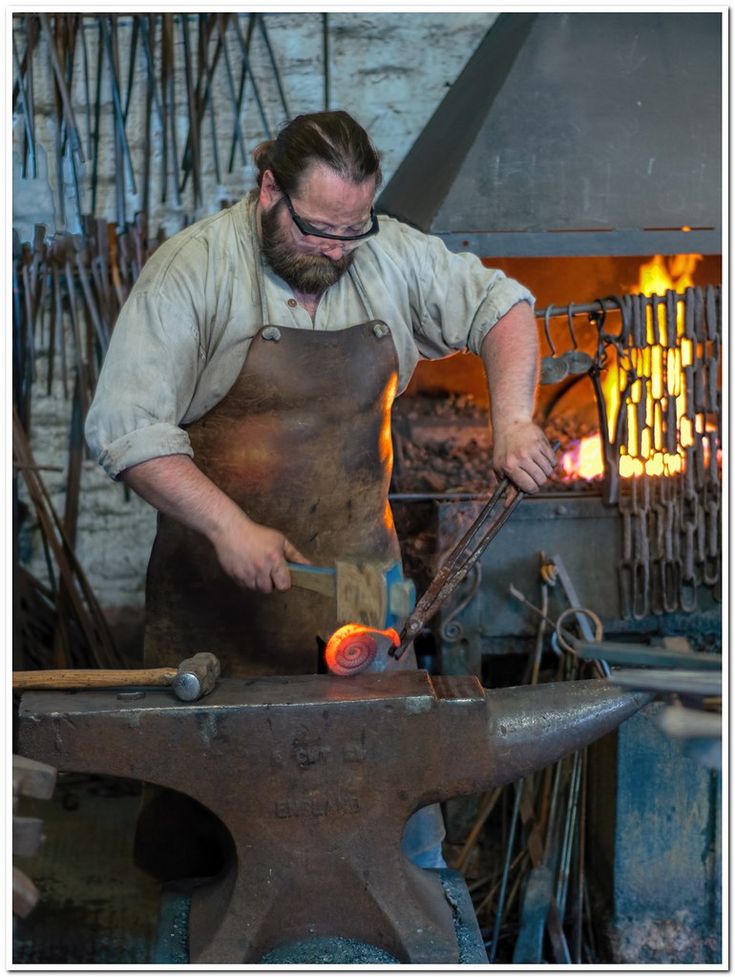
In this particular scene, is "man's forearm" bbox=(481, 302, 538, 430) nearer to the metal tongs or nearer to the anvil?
the metal tongs

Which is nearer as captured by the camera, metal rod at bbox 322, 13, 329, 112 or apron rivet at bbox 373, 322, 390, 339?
apron rivet at bbox 373, 322, 390, 339

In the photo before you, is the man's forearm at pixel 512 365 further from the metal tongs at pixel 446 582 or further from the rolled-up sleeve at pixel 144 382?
the rolled-up sleeve at pixel 144 382

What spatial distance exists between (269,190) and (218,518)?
0.66 meters

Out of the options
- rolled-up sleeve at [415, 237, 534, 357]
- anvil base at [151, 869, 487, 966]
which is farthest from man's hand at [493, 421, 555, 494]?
anvil base at [151, 869, 487, 966]

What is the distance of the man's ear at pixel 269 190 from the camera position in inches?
86.0

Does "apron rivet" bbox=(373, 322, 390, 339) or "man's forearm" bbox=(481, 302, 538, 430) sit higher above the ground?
"apron rivet" bbox=(373, 322, 390, 339)

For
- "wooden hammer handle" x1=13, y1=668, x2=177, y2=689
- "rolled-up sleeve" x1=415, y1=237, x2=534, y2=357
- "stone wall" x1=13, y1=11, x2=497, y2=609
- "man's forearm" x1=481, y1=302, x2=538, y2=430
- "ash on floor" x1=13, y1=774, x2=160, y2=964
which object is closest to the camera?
"wooden hammer handle" x1=13, y1=668, x2=177, y2=689

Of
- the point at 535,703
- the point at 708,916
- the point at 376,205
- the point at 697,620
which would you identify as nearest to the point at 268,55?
the point at 376,205

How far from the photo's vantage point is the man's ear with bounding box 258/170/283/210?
2.19 metres

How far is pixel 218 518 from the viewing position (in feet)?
6.74

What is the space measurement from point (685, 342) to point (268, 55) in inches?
70.0

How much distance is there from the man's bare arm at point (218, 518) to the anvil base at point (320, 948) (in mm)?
596

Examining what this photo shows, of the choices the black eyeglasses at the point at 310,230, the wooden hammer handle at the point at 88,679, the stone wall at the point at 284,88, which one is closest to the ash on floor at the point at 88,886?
the wooden hammer handle at the point at 88,679

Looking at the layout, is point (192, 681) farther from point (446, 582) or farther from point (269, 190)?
point (269, 190)
